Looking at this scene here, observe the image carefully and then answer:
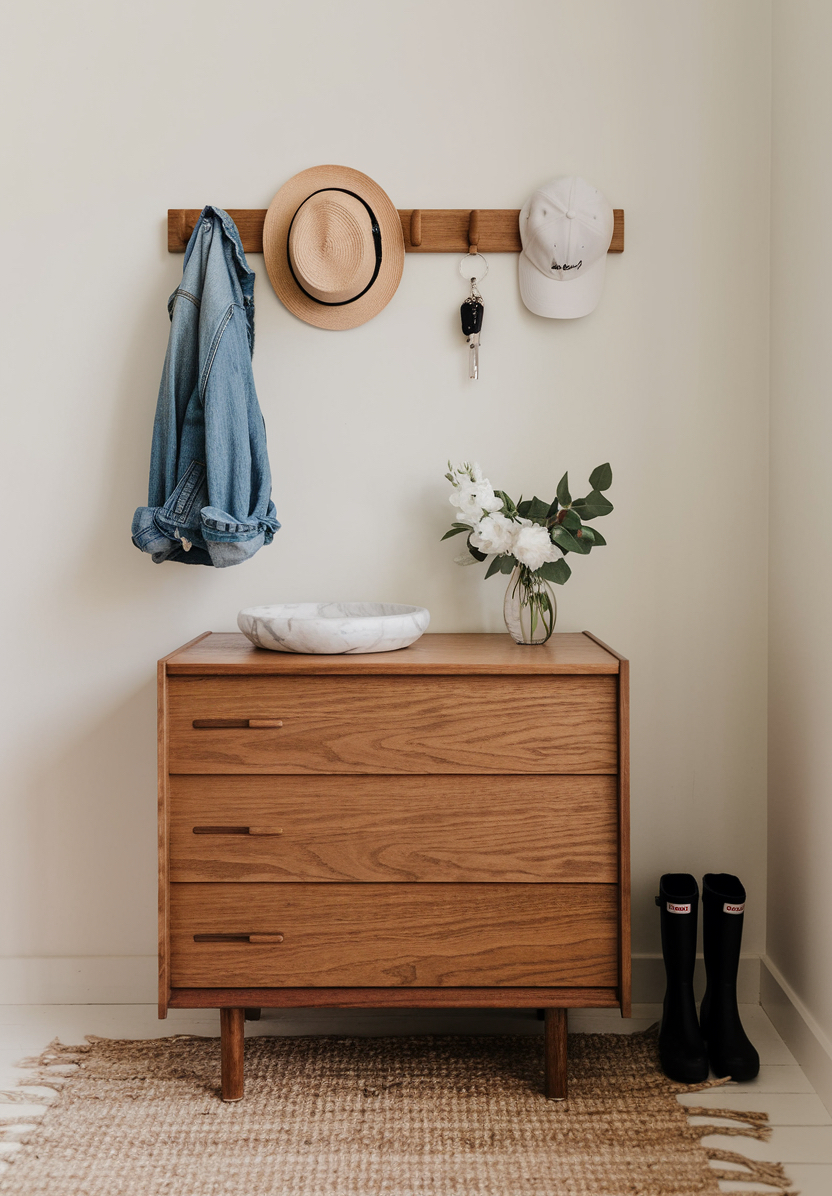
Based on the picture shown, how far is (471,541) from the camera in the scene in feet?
5.22

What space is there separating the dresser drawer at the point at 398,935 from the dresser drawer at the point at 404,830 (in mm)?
32

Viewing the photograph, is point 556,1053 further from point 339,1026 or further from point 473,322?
point 473,322

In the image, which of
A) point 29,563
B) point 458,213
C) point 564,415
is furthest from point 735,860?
point 29,563

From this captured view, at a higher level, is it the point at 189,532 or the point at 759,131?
the point at 759,131

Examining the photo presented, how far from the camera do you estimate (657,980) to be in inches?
69.0

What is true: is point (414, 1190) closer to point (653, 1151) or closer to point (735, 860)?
point (653, 1151)

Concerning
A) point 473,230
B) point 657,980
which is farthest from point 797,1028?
point 473,230

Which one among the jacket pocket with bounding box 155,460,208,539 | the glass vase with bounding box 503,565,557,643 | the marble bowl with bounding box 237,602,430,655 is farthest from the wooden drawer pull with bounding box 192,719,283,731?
the glass vase with bounding box 503,565,557,643

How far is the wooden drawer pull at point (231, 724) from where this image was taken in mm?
1382

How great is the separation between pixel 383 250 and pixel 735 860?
1.50 metres

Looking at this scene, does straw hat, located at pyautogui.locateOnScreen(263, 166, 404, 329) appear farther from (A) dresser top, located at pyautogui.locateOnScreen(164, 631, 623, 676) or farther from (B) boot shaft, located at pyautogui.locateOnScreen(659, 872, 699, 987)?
(B) boot shaft, located at pyautogui.locateOnScreen(659, 872, 699, 987)

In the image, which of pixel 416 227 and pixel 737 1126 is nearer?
pixel 737 1126

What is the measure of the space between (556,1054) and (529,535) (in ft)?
3.02

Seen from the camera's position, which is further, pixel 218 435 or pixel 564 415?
pixel 564 415
